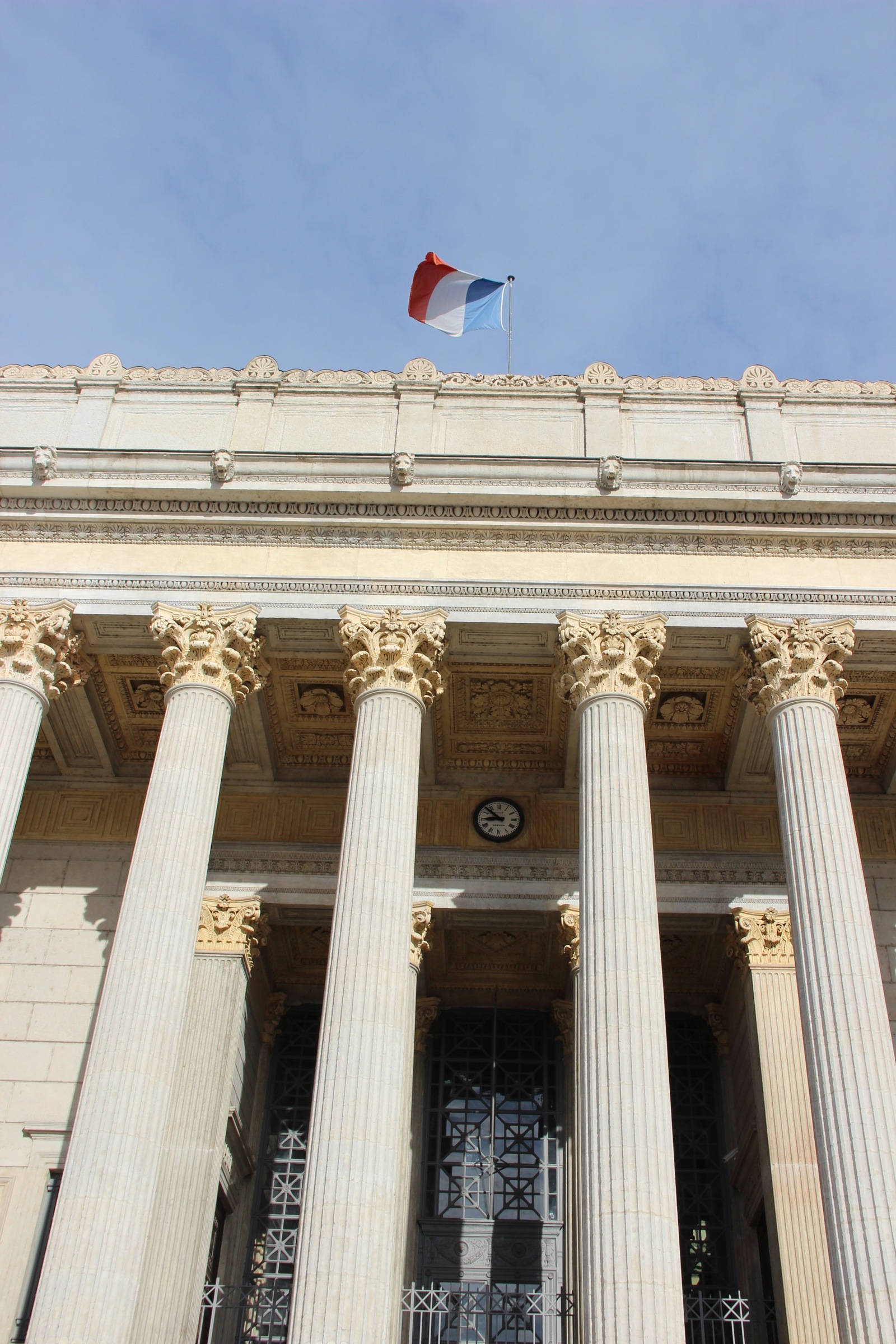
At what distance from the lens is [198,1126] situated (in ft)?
74.2

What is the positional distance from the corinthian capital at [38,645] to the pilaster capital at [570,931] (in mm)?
9828

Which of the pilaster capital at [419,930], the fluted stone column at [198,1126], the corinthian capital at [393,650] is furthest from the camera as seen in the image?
the pilaster capital at [419,930]

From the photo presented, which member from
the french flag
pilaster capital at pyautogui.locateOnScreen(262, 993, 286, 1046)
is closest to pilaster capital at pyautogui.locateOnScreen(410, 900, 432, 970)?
pilaster capital at pyautogui.locateOnScreen(262, 993, 286, 1046)

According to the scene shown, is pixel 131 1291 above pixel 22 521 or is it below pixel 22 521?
below

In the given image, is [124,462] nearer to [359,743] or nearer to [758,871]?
[359,743]

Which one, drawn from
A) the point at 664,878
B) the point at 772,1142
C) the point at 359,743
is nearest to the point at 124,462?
the point at 359,743

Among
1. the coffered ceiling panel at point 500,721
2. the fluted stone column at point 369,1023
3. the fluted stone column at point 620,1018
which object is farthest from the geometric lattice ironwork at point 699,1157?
the fluted stone column at point 620,1018

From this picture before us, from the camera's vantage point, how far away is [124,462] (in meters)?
24.4

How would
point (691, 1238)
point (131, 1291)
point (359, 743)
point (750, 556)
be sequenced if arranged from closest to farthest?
point (131, 1291) → point (359, 743) → point (750, 556) → point (691, 1238)

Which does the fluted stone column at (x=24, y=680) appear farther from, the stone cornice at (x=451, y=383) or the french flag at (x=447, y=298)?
the french flag at (x=447, y=298)

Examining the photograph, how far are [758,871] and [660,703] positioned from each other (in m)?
3.68

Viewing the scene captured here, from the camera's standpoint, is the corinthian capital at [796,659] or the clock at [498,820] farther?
the clock at [498,820]

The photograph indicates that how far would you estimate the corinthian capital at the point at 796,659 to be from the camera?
71.7 feet

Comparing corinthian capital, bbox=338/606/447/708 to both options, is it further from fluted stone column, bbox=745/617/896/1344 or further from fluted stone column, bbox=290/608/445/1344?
fluted stone column, bbox=745/617/896/1344
